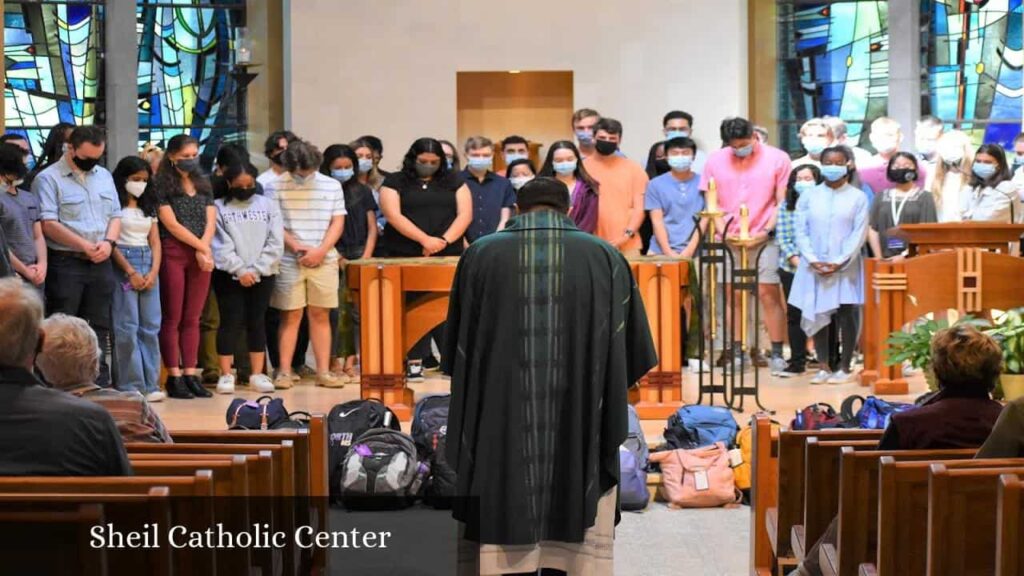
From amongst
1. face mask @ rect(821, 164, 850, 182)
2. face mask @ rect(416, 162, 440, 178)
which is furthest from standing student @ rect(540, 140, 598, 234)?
face mask @ rect(821, 164, 850, 182)

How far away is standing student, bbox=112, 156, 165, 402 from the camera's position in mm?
8992

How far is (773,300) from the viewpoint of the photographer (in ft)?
34.4

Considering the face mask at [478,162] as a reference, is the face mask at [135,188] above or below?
below

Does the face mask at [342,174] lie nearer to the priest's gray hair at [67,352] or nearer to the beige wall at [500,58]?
the beige wall at [500,58]

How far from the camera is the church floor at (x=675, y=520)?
6.01 m

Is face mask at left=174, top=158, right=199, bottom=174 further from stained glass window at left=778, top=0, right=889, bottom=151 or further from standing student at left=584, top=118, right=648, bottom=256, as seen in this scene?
stained glass window at left=778, top=0, right=889, bottom=151

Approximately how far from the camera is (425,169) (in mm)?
9648

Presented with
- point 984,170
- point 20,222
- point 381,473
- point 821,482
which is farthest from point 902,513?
point 984,170

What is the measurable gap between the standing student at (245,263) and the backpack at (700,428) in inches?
122

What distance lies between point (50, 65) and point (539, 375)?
10645 millimetres

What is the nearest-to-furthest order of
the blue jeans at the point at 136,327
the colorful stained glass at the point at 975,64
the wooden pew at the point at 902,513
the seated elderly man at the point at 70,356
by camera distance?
the wooden pew at the point at 902,513, the seated elderly man at the point at 70,356, the blue jeans at the point at 136,327, the colorful stained glass at the point at 975,64

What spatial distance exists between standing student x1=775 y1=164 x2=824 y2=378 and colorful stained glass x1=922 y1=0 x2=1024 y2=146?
4.75 metres

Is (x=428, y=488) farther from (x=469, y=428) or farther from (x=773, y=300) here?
(x=773, y=300)

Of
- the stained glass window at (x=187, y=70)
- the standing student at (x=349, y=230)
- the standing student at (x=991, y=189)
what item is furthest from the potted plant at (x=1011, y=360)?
the stained glass window at (x=187, y=70)
